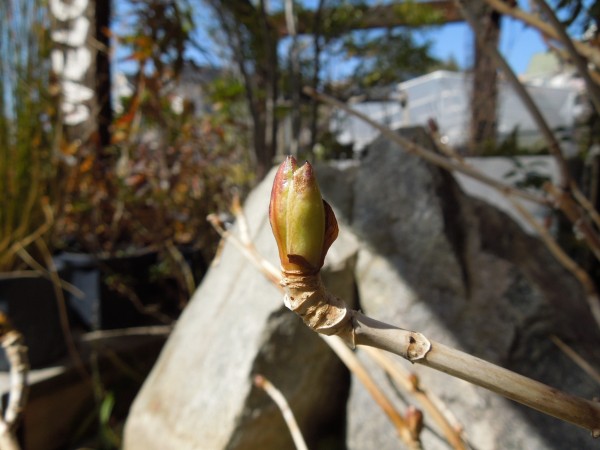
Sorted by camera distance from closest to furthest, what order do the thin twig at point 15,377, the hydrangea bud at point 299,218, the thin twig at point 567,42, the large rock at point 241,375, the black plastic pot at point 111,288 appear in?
the hydrangea bud at point 299,218
the thin twig at point 15,377
the thin twig at point 567,42
the large rock at point 241,375
the black plastic pot at point 111,288

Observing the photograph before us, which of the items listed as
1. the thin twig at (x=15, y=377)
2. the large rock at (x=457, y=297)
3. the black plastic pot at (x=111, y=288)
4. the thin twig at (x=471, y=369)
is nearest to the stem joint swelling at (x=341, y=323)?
the thin twig at (x=471, y=369)

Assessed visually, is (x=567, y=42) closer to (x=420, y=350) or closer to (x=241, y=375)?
(x=420, y=350)

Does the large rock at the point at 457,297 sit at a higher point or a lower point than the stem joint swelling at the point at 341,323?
lower

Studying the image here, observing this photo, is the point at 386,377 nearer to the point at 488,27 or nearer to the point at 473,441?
the point at 473,441

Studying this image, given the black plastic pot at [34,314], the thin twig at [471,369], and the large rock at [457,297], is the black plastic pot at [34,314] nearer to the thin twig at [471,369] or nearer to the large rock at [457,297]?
the large rock at [457,297]

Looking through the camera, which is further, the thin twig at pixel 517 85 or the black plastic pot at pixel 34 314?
the black plastic pot at pixel 34 314

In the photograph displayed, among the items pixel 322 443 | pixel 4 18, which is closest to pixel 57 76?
pixel 4 18
